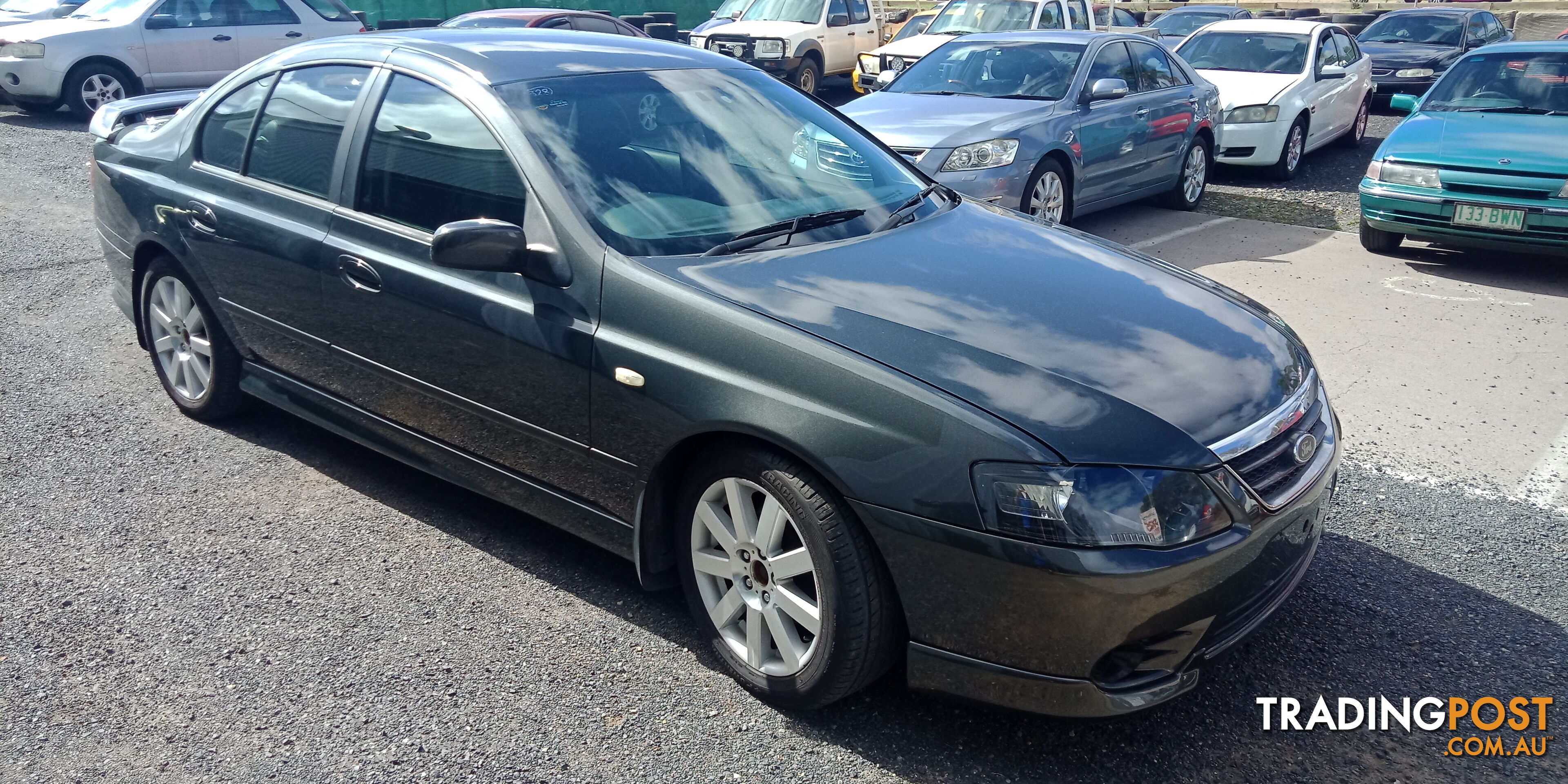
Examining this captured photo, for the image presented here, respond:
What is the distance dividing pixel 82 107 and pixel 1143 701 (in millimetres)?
14499

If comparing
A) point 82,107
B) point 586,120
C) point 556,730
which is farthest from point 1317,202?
point 82,107

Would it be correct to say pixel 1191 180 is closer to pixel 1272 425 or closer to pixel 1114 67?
pixel 1114 67

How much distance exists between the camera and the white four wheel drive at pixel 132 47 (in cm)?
1324

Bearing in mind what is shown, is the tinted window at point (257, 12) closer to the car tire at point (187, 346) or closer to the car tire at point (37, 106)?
the car tire at point (37, 106)

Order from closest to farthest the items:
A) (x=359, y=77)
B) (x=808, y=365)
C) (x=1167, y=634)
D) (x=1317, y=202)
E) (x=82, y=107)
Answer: (x=1167, y=634), (x=808, y=365), (x=359, y=77), (x=1317, y=202), (x=82, y=107)

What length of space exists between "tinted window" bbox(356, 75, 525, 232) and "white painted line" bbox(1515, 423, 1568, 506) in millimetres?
3741

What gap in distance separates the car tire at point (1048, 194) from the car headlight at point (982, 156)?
0.82 feet

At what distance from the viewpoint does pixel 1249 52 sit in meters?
12.2

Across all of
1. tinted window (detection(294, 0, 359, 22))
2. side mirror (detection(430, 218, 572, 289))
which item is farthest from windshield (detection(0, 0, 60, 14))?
side mirror (detection(430, 218, 572, 289))

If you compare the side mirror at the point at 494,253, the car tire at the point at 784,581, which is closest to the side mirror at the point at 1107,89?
the side mirror at the point at 494,253

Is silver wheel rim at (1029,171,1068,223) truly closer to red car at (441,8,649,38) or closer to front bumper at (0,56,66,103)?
red car at (441,8,649,38)

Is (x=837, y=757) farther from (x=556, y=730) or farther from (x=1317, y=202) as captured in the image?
(x=1317, y=202)

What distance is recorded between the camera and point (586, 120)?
3.65 metres

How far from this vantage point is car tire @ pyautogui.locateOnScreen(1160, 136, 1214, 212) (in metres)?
9.88
